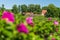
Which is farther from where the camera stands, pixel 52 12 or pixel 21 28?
pixel 52 12

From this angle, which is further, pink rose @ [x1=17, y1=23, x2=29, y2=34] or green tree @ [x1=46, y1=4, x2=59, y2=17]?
green tree @ [x1=46, y1=4, x2=59, y2=17]

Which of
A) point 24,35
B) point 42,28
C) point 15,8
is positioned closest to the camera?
point 24,35

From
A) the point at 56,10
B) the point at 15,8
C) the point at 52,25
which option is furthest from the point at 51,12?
the point at 52,25

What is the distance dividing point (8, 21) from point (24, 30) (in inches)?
11.3

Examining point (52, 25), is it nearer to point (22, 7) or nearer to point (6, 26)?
point (6, 26)

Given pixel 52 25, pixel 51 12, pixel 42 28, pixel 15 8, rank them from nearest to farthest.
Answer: pixel 42 28 < pixel 52 25 < pixel 51 12 < pixel 15 8

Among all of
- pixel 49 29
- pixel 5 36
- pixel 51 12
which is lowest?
pixel 51 12

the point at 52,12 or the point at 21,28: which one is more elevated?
the point at 21,28

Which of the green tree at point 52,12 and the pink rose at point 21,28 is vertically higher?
the pink rose at point 21,28

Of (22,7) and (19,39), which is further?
(22,7)

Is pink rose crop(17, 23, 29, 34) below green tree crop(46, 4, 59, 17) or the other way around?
the other way around

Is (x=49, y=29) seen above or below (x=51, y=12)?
above

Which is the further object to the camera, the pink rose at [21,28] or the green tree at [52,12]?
the green tree at [52,12]

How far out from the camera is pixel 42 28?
472cm
